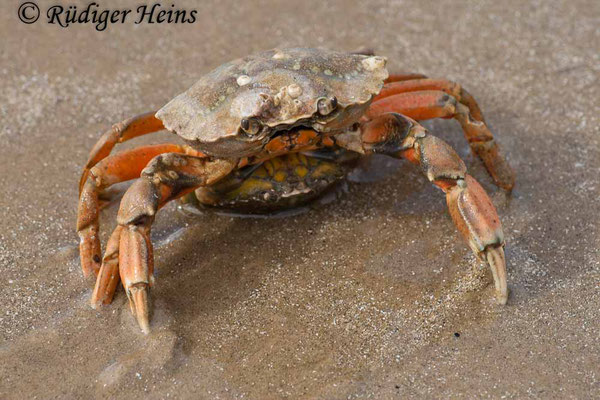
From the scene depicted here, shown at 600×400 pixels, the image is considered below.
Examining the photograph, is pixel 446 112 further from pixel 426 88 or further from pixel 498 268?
pixel 498 268

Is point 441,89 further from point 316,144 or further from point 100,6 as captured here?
point 100,6

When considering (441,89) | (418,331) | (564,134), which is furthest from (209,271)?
(564,134)

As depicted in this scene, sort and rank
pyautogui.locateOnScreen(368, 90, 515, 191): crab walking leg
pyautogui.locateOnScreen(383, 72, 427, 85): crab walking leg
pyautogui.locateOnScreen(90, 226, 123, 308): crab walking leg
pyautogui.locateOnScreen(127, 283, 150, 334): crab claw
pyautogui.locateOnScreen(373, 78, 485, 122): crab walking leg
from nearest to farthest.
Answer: pyautogui.locateOnScreen(127, 283, 150, 334): crab claw < pyautogui.locateOnScreen(90, 226, 123, 308): crab walking leg < pyautogui.locateOnScreen(368, 90, 515, 191): crab walking leg < pyautogui.locateOnScreen(373, 78, 485, 122): crab walking leg < pyautogui.locateOnScreen(383, 72, 427, 85): crab walking leg

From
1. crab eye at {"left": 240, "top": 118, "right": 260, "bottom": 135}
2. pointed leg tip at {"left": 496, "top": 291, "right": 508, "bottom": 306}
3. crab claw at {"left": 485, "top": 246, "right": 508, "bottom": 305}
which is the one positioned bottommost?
pointed leg tip at {"left": 496, "top": 291, "right": 508, "bottom": 306}

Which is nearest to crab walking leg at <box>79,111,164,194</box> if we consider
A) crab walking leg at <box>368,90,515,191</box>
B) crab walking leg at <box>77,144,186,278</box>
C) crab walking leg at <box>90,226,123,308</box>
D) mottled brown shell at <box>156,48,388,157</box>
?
crab walking leg at <box>77,144,186,278</box>

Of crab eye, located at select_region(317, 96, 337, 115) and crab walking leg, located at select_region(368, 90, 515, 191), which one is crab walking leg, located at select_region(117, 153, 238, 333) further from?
crab walking leg, located at select_region(368, 90, 515, 191)

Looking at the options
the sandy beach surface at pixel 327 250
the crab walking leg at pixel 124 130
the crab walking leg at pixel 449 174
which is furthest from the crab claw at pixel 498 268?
the crab walking leg at pixel 124 130

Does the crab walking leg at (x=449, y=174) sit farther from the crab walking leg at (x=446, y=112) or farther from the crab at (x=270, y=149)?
the crab walking leg at (x=446, y=112)
